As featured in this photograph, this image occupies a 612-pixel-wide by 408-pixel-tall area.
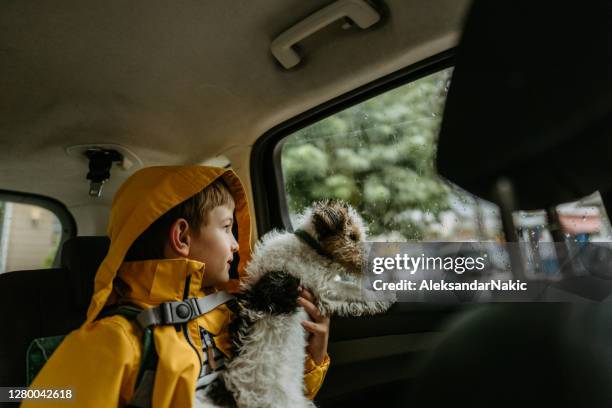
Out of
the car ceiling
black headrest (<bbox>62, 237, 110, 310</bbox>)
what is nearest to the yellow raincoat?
black headrest (<bbox>62, 237, 110, 310</bbox>)

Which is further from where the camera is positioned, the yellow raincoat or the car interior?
the yellow raincoat

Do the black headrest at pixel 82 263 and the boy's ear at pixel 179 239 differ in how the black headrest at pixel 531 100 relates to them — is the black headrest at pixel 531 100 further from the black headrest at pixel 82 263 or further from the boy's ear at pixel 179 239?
the black headrest at pixel 82 263

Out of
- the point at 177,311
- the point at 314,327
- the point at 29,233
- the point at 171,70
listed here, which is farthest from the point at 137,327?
the point at 29,233

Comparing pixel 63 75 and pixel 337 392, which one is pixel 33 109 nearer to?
pixel 63 75

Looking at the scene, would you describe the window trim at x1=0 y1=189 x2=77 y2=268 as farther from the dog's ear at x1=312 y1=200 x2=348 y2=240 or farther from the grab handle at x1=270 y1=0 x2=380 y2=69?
the dog's ear at x1=312 y1=200 x2=348 y2=240

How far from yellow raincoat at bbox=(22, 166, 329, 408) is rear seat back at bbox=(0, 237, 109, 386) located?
219 millimetres

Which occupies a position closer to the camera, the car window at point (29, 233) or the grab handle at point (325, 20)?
the grab handle at point (325, 20)

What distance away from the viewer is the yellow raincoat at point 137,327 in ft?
3.28

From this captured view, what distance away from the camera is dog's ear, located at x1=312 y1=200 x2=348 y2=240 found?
127cm

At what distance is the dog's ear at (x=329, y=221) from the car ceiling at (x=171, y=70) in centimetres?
61

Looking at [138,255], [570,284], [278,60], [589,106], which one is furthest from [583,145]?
[278,60]

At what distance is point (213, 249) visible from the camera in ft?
4.43

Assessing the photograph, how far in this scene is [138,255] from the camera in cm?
136

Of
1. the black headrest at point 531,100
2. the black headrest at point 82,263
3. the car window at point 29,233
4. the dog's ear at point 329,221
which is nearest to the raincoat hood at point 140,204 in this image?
the black headrest at point 82,263
